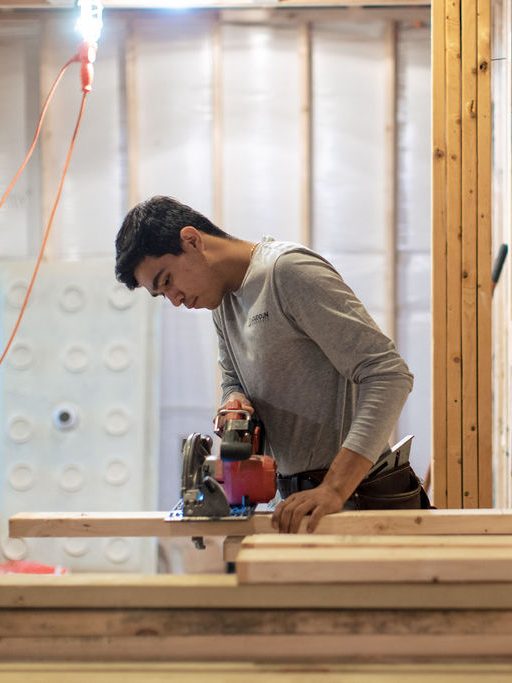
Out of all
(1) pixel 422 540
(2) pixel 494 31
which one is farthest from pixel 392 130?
(1) pixel 422 540

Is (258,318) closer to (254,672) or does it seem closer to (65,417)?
(254,672)

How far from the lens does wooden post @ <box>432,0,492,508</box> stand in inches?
92.0

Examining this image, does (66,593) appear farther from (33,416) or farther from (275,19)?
(275,19)

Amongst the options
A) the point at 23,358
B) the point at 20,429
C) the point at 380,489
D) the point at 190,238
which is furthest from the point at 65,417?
the point at 380,489

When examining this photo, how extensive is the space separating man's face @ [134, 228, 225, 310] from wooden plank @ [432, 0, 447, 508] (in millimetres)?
741

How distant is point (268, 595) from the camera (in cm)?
121

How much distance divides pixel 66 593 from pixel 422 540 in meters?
0.61

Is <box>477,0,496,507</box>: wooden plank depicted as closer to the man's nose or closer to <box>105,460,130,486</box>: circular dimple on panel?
the man's nose

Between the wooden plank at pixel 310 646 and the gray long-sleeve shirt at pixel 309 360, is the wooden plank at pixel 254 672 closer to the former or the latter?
the wooden plank at pixel 310 646

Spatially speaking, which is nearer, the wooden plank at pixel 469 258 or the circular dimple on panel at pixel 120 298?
the wooden plank at pixel 469 258

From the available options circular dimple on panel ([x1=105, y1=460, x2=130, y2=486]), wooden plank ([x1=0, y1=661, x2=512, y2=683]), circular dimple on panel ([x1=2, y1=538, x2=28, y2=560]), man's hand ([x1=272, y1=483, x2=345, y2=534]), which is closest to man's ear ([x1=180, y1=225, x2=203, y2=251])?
man's hand ([x1=272, y1=483, x2=345, y2=534])

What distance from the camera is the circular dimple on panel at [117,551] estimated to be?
12.8 ft

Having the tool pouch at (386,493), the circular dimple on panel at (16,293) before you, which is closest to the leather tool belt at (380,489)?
the tool pouch at (386,493)

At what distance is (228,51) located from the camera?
411 centimetres
